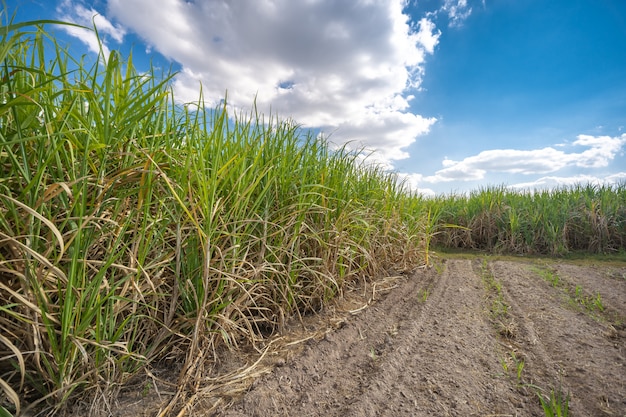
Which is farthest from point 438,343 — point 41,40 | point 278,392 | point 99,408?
point 41,40

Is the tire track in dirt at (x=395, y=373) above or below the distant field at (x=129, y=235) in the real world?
below

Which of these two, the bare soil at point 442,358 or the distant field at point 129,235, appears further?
the bare soil at point 442,358

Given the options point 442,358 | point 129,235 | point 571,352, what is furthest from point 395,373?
point 129,235

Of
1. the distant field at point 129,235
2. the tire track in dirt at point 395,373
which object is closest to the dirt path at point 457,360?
the tire track in dirt at point 395,373

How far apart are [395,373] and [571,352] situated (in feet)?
3.08

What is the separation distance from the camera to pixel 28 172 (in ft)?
3.20

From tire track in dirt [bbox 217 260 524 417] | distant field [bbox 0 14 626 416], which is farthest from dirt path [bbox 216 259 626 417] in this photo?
distant field [bbox 0 14 626 416]

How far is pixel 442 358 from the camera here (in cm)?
143

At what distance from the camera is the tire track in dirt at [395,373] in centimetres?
112

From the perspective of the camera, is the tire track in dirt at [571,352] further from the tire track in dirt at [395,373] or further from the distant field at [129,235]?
the distant field at [129,235]

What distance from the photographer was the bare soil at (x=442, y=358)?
3.73ft

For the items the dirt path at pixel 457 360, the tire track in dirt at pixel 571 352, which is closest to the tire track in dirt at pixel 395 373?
the dirt path at pixel 457 360

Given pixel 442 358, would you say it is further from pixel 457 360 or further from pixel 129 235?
pixel 129 235

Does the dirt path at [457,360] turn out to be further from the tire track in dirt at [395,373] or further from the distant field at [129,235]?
the distant field at [129,235]
